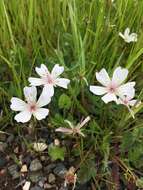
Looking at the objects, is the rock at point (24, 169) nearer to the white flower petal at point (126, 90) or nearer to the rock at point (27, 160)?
the rock at point (27, 160)

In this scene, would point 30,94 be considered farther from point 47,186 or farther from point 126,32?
point 126,32

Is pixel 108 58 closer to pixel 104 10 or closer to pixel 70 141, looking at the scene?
pixel 104 10

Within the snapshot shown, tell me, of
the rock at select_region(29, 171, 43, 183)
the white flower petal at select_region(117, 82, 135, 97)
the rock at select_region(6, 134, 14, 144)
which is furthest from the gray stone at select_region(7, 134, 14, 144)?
the white flower petal at select_region(117, 82, 135, 97)

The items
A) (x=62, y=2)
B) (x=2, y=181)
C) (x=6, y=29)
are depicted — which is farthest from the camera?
(x=62, y=2)

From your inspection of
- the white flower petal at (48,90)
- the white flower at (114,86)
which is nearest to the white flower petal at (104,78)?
the white flower at (114,86)

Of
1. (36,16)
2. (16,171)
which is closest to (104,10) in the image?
(36,16)

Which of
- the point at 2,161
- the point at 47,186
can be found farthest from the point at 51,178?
the point at 2,161

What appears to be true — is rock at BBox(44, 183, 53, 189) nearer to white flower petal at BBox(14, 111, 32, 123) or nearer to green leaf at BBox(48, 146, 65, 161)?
green leaf at BBox(48, 146, 65, 161)

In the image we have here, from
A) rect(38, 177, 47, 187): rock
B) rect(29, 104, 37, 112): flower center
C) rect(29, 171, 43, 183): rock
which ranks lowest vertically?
rect(38, 177, 47, 187): rock
